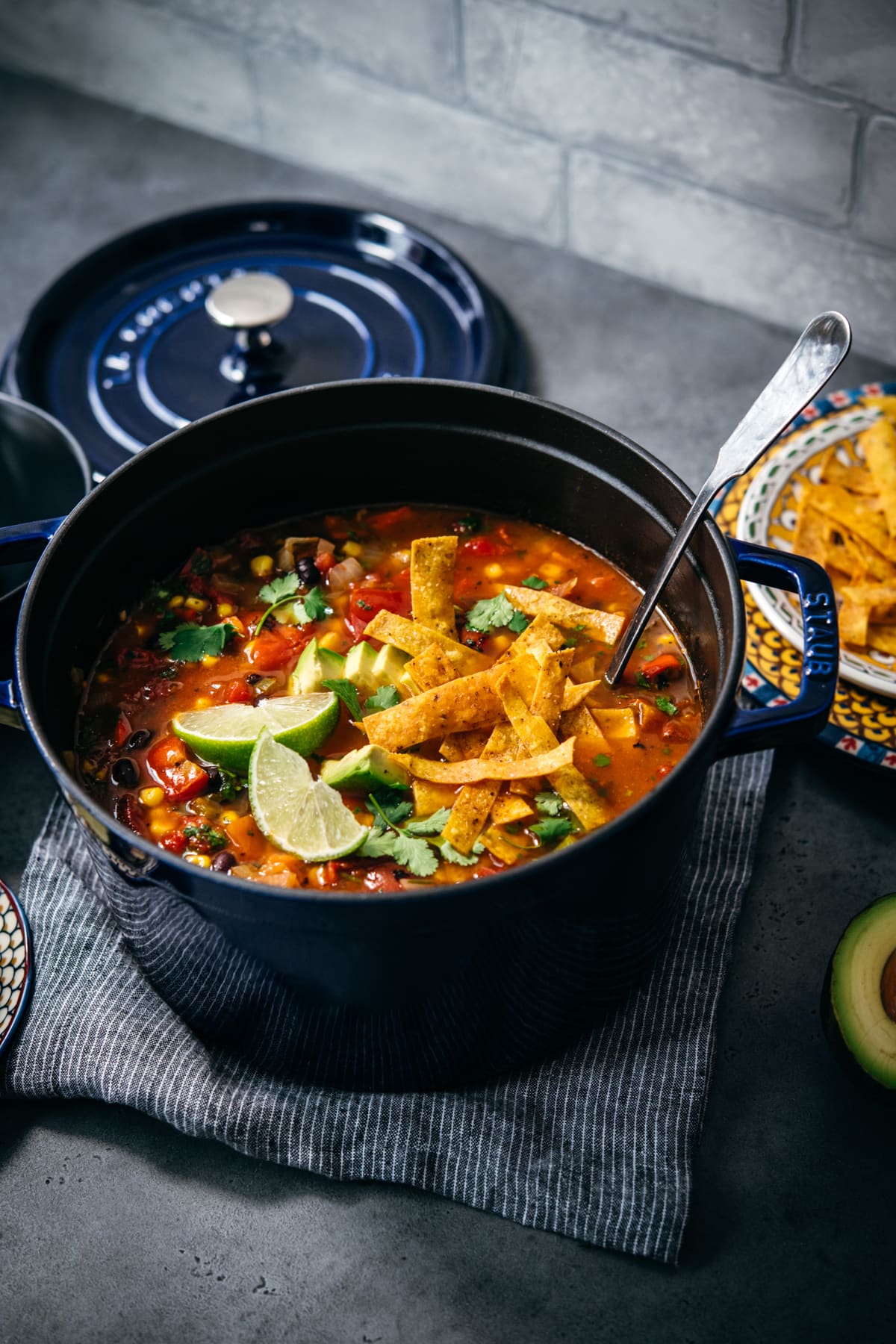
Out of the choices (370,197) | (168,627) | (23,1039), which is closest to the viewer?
(23,1039)

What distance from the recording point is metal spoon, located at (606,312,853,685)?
2164 mm

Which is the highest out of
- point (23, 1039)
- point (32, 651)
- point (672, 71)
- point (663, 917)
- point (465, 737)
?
point (672, 71)

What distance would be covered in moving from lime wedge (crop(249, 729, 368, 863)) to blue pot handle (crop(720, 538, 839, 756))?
629 mm

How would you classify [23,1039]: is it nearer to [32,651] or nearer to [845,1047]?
[32,651]

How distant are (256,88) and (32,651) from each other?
8.40 ft

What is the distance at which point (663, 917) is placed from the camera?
224 centimetres

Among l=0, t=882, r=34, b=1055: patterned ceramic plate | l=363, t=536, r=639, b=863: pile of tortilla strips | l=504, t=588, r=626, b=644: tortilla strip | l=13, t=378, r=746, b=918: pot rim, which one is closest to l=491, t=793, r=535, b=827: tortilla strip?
l=363, t=536, r=639, b=863: pile of tortilla strips

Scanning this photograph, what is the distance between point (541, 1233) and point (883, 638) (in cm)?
133

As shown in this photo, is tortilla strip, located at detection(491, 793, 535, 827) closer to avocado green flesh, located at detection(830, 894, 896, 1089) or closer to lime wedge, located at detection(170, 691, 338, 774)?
lime wedge, located at detection(170, 691, 338, 774)

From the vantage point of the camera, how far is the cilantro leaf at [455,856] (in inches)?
86.3

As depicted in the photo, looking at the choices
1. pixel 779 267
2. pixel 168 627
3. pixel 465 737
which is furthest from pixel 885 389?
pixel 168 627

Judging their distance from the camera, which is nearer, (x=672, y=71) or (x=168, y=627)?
(x=168, y=627)

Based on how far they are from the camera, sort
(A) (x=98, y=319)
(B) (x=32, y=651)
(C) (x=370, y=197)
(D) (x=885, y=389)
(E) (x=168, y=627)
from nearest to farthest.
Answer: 1. (B) (x=32, y=651)
2. (E) (x=168, y=627)
3. (D) (x=885, y=389)
4. (A) (x=98, y=319)
5. (C) (x=370, y=197)

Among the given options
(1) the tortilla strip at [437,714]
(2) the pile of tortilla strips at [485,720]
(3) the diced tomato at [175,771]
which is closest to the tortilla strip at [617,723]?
(2) the pile of tortilla strips at [485,720]
